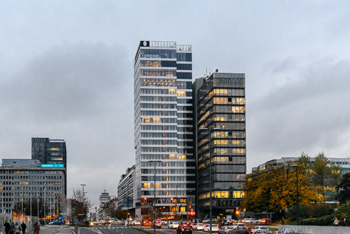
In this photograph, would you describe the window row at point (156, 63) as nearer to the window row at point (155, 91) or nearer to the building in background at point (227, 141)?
the window row at point (155, 91)

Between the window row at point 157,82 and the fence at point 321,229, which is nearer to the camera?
the fence at point 321,229

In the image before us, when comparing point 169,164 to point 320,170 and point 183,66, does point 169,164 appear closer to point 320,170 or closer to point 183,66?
point 183,66

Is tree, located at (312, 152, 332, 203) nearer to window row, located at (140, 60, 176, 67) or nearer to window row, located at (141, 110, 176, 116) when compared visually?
window row, located at (141, 110, 176, 116)

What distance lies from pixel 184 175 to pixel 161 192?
12.1 metres

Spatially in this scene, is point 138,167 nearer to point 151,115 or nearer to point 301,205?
point 151,115

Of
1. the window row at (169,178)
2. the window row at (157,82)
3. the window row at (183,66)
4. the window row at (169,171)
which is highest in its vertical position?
the window row at (183,66)

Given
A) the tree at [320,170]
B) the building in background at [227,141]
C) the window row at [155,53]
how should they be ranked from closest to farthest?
the tree at [320,170], the building in background at [227,141], the window row at [155,53]

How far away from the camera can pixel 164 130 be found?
181m

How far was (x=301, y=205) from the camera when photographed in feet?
285

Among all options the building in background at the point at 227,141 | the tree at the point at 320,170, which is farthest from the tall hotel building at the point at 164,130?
the tree at the point at 320,170

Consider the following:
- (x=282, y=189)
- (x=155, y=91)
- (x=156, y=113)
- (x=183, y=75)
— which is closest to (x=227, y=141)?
(x=156, y=113)

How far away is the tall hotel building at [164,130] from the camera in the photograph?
179m

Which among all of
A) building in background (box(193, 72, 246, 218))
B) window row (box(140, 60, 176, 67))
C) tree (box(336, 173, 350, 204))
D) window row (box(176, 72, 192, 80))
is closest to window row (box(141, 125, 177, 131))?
window row (box(176, 72, 192, 80))

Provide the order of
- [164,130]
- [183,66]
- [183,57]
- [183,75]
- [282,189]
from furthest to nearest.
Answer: [183,66], [183,57], [183,75], [164,130], [282,189]
